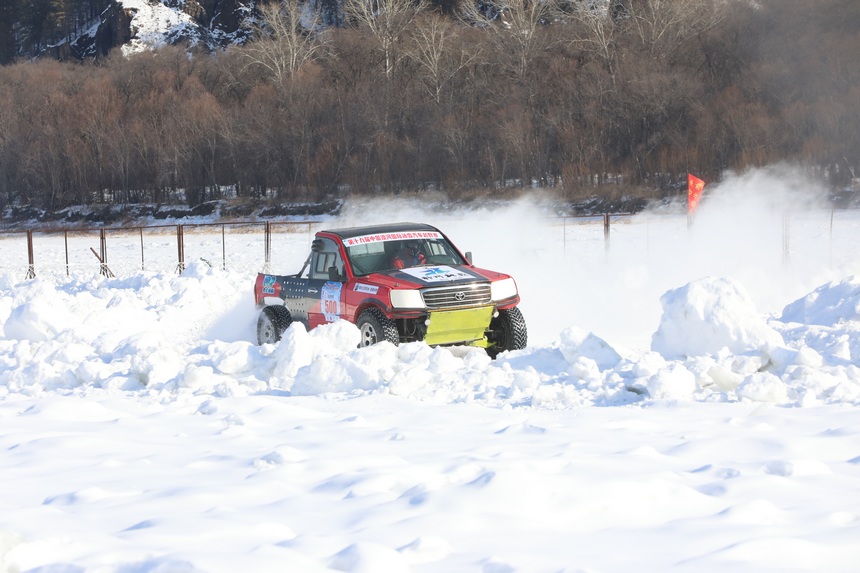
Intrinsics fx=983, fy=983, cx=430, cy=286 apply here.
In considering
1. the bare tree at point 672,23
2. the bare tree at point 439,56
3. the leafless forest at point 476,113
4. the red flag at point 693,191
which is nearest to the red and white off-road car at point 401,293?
the red flag at point 693,191

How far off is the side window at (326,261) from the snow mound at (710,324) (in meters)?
4.52

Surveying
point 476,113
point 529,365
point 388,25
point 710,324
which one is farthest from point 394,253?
point 388,25

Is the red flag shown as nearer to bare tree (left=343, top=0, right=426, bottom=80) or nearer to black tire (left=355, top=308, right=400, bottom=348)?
black tire (left=355, top=308, right=400, bottom=348)

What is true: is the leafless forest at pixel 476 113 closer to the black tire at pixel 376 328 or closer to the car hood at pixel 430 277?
the car hood at pixel 430 277

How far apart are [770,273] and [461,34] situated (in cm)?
5213

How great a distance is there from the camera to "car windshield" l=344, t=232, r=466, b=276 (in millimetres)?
12818

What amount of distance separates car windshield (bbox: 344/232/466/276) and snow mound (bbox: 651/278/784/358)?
3.58 m

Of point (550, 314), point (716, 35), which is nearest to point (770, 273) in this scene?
point (550, 314)

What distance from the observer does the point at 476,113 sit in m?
59.0

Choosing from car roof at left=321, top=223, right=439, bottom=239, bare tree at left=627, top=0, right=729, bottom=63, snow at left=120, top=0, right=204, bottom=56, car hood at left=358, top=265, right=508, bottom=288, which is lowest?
car hood at left=358, top=265, right=508, bottom=288

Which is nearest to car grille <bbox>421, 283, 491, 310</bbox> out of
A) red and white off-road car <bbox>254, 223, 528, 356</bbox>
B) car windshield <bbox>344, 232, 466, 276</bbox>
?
red and white off-road car <bbox>254, 223, 528, 356</bbox>

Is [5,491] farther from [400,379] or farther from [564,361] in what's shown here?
[564,361]

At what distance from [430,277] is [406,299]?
556mm

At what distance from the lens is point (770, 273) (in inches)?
791
